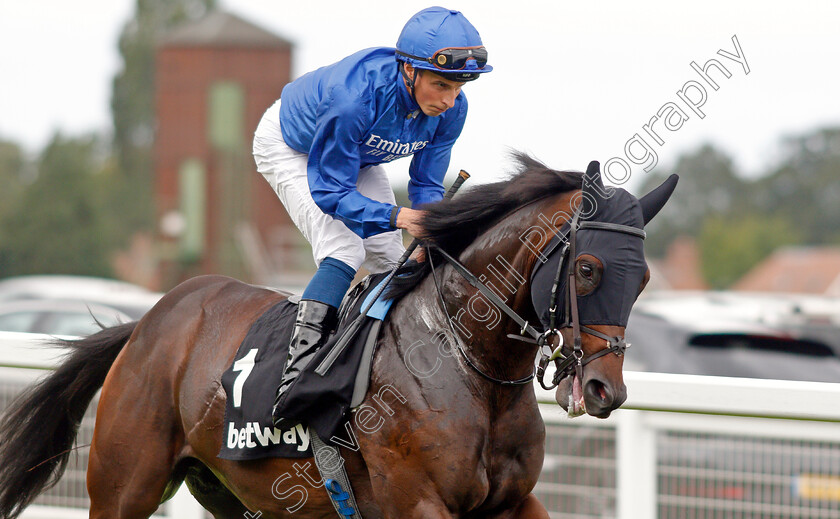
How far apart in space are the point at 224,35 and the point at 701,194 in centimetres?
4586

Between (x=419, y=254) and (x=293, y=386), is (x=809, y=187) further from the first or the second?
(x=293, y=386)

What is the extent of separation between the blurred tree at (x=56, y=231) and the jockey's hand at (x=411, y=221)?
137ft

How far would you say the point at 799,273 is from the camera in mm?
46500

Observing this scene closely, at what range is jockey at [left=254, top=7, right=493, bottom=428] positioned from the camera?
10.6ft

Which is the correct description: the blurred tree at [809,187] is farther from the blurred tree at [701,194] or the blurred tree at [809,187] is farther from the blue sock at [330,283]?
the blue sock at [330,283]

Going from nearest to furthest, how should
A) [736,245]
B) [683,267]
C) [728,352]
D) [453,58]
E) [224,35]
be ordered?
1. [453,58]
2. [728,352]
3. [224,35]
4. [736,245]
5. [683,267]

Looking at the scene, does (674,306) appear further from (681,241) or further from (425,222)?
(681,241)

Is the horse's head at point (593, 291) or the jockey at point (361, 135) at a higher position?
the jockey at point (361, 135)

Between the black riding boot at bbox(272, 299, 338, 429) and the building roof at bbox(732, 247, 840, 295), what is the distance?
4343cm

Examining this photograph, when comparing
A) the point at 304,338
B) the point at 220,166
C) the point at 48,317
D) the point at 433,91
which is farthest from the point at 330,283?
the point at 220,166

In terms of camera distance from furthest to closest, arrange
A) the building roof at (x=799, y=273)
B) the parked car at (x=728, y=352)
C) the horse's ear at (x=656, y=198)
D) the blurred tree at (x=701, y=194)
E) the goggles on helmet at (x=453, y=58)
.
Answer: the blurred tree at (x=701, y=194) → the building roof at (x=799, y=273) → the parked car at (x=728, y=352) → the goggles on helmet at (x=453, y=58) → the horse's ear at (x=656, y=198)

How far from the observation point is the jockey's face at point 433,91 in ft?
10.8

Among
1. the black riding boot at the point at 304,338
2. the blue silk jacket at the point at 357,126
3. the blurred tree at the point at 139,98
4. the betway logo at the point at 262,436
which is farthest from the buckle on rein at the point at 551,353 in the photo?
the blurred tree at the point at 139,98

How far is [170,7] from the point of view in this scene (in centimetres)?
5566
